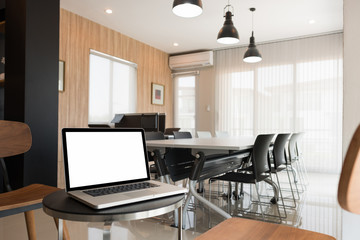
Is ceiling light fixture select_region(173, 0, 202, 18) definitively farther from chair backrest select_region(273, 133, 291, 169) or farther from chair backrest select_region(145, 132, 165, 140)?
chair backrest select_region(273, 133, 291, 169)

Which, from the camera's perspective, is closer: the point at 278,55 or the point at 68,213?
the point at 68,213

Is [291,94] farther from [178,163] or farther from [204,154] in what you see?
[204,154]

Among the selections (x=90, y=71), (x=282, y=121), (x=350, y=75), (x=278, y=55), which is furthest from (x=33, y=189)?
(x=278, y=55)

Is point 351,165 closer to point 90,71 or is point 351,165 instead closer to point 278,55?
point 90,71

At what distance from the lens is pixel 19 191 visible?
1512 mm

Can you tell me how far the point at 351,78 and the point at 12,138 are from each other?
6.12ft

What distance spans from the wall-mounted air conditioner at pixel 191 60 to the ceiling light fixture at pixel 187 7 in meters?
4.39

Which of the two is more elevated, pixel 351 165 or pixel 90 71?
pixel 90 71

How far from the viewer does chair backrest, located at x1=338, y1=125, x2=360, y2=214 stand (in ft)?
1.28

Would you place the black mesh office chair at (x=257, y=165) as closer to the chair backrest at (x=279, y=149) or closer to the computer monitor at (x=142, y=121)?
the chair backrest at (x=279, y=149)

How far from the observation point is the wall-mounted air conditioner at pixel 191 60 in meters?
7.36

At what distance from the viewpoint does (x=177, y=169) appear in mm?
2760

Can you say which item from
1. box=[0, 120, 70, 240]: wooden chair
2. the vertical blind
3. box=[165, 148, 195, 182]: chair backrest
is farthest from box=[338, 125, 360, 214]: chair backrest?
the vertical blind

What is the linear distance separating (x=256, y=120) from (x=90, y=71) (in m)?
4.04
